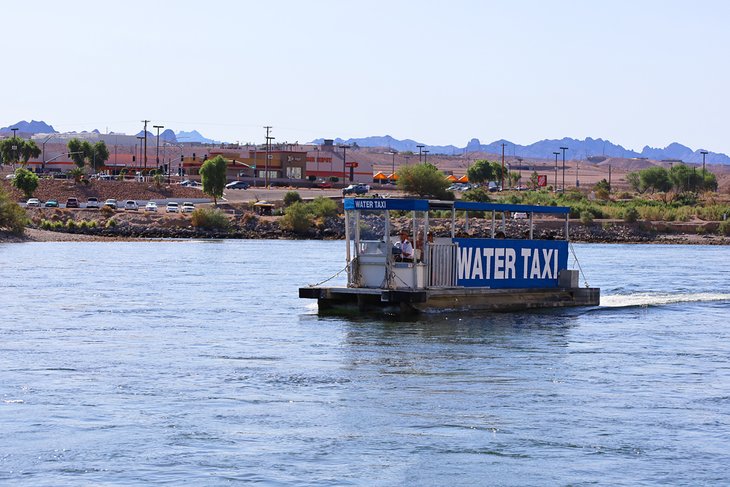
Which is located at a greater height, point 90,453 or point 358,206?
point 358,206

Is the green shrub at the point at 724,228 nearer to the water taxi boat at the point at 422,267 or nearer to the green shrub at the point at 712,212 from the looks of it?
the green shrub at the point at 712,212

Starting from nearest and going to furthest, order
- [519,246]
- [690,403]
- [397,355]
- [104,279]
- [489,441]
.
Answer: [489,441] → [690,403] → [397,355] → [519,246] → [104,279]

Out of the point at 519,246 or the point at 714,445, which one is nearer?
the point at 714,445

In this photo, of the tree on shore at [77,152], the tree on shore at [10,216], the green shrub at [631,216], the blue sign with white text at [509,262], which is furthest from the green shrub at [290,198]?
the blue sign with white text at [509,262]

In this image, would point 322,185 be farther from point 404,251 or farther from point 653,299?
point 404,251

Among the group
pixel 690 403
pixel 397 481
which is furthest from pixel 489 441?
pixel 690 403

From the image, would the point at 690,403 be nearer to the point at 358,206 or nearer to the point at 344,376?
the point at 344,376

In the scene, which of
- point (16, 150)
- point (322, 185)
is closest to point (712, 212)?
point (322, 185)

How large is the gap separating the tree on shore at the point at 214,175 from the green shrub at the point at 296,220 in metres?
17.2

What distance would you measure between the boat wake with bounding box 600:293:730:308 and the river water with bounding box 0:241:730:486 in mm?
785

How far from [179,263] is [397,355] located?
41.0 metres

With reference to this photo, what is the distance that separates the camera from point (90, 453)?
707 inches

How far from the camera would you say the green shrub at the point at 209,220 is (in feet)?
375

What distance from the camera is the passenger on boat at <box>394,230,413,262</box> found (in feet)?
115
